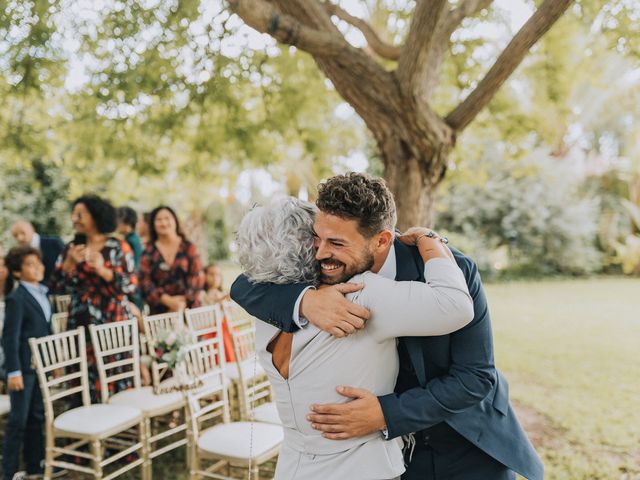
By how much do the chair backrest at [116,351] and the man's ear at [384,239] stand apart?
3187mm

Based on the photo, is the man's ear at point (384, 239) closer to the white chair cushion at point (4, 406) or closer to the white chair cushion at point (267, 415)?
the white chair cushion at point (267, 415)

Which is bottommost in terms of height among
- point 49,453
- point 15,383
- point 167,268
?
point 49,453

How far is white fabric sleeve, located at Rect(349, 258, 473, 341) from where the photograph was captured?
60.2 inches

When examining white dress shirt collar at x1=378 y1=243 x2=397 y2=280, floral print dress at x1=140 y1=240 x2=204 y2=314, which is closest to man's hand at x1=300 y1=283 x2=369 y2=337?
white dress shirt collar at x1=378 y1=243 x2=397 y2=280

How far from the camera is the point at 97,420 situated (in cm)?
371

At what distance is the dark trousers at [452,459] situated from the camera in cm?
190

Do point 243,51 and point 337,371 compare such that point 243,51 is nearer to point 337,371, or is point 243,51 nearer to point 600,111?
point 337,371

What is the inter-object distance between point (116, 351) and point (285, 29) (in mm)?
2819

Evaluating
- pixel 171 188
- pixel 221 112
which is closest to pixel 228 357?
pixel 221 112

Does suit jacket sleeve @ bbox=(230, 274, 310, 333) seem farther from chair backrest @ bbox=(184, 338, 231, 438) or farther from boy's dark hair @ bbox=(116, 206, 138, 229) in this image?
boy's dark hair @ bbox=(116, 206, 138, 229)

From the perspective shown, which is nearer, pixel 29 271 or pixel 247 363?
pixel 29 271

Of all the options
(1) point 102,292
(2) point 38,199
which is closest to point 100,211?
(1) point 102,292

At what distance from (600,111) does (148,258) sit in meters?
25.2

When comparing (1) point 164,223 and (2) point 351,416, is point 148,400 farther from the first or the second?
(2) point 351,416
